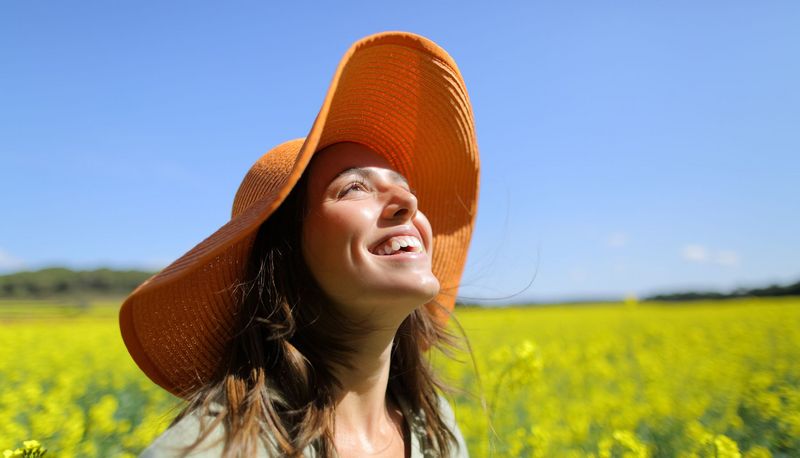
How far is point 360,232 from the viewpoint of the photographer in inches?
50.7

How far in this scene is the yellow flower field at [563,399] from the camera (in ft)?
8.36

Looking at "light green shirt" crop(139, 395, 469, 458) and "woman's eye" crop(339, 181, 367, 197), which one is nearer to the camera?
"light green shirt" crop(139, 395, 469, 458)

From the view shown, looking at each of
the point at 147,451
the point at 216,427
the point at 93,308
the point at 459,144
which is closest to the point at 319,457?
the point at 216,427

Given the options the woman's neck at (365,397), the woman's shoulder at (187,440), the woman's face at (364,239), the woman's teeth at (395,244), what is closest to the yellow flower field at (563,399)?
the woman's shoulder at (187,440)

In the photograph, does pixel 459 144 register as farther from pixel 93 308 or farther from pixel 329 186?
pixel 93 308

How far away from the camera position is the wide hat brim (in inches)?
48.5

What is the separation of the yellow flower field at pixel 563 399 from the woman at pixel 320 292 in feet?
0.63

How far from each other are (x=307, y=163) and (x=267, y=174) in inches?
6.0

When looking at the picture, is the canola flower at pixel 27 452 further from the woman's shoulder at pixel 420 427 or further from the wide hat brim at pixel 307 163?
the woman's shoulder at pixel 420 427

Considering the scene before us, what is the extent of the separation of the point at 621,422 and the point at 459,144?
96.2 inches

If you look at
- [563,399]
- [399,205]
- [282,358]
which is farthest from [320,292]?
[563,399]

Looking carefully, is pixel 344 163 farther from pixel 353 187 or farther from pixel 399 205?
pixel 399 205

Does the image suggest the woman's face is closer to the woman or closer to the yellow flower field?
the woman

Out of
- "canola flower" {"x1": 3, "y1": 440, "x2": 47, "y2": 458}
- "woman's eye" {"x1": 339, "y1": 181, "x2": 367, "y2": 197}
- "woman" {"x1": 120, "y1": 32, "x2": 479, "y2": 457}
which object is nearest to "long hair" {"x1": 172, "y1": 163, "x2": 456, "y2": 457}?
"woman" {"x1": 120, "y1": 32, "x2": 479, "y2": 457}
